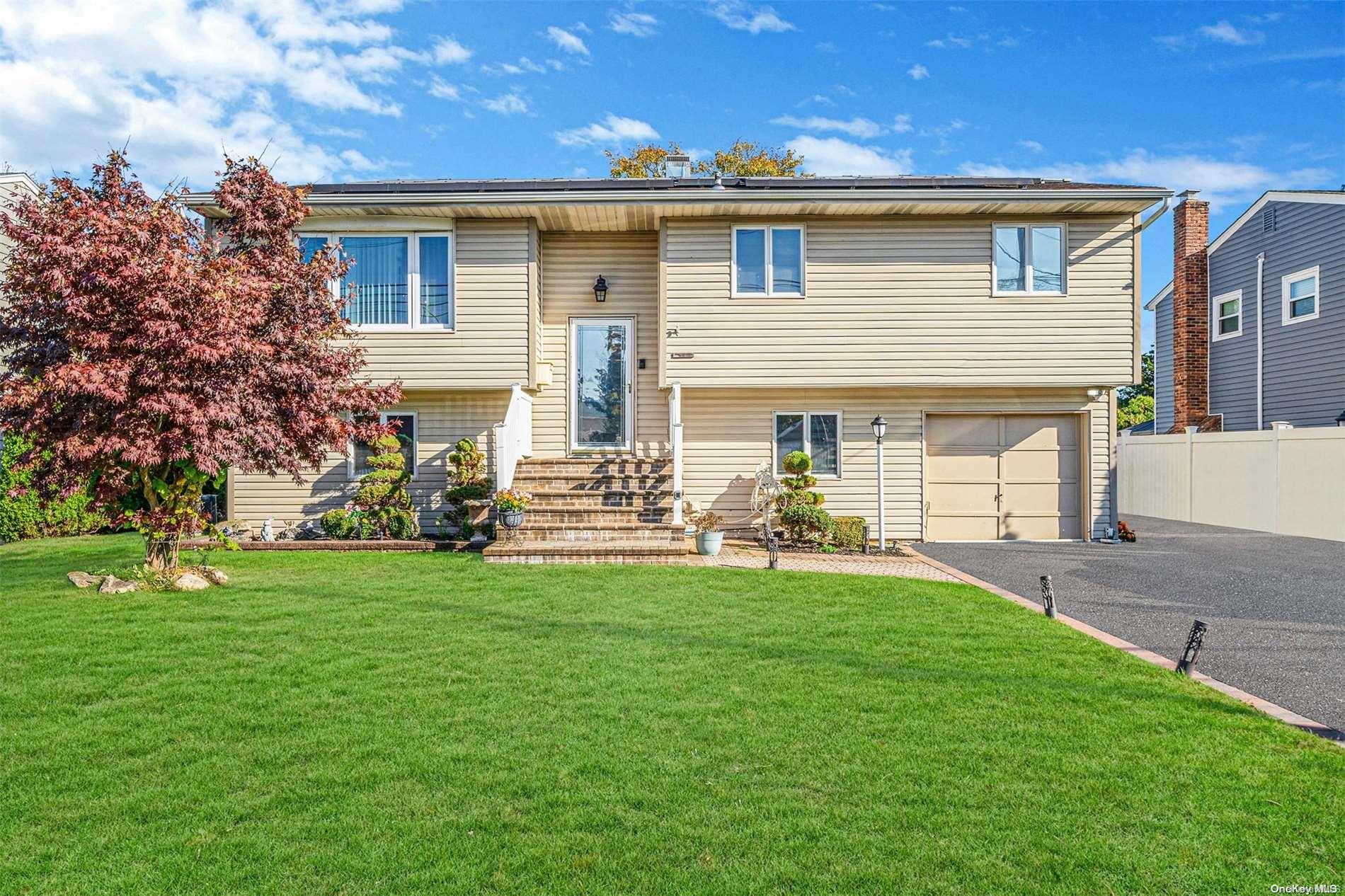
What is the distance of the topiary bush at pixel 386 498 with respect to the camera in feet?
36.6

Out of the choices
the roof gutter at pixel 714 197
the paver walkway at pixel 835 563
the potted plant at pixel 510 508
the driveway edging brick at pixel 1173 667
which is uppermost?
the roof gutter at pixel 714 197

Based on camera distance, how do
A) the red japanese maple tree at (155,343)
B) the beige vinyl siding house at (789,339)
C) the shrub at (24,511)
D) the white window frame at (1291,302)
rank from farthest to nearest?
the white window frame at (1291,302) < the shrub at (24,511) < the beige vinyl siding house at (789,339) < the red japanese maple tree at (155,343)

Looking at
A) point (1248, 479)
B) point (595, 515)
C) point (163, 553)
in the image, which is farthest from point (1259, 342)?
point (163, 553)

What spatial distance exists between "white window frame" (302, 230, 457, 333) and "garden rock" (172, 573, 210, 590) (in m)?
4.84

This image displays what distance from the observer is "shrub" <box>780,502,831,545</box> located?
36.6 ft

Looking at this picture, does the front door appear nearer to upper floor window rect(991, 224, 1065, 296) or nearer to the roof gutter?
the roof gutter

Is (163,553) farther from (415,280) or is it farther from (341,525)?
(415,280)

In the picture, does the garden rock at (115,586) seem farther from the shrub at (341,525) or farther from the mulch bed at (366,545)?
the shrub at (341,525)

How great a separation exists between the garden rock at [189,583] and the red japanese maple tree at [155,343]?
Answer: 533mm

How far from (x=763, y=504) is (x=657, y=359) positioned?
298cm

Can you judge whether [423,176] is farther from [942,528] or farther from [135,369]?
[942,528]

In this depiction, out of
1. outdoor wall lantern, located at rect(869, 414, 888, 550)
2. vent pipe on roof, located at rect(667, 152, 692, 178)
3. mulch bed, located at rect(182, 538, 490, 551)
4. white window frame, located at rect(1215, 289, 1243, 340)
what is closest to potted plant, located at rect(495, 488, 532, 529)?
mulch bed, located at rect(182, 538, 490, 551)

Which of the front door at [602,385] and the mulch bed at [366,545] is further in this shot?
the front door at [602,385]

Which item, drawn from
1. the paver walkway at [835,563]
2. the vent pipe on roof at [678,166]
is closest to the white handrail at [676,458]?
the paver walkway at [835,563]
